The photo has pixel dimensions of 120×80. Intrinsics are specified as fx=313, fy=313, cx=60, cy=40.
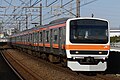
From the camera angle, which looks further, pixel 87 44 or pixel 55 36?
pixel 55 36

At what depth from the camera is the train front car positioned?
1426cm

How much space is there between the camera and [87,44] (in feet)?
47.5

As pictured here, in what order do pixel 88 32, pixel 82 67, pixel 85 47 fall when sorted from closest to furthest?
pixel 82 67 < pixel 85 47 < pixel 88 32

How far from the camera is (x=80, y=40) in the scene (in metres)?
14.5

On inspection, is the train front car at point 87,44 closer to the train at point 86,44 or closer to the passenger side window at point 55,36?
the train at point 86,44

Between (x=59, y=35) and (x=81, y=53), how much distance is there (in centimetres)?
255

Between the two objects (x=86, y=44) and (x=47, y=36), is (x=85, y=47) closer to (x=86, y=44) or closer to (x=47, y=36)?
(x=86, y=44)

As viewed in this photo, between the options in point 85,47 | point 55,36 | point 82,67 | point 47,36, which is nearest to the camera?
point 82,67

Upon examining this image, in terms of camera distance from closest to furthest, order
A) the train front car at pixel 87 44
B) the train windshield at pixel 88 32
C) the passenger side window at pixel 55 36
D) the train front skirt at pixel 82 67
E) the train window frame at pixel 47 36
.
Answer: the train front skirt at pixel 82 67 < the train front car at pixel 87 44 < the train windshield at pixel 88 32 < the passenger side window at pixel 55 36 < the train window frame at pixel 47 36

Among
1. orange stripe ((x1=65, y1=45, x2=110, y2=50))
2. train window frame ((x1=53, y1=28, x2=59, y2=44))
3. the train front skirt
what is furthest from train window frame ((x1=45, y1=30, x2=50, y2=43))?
the train front skirt

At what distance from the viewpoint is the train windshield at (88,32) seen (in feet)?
47.8

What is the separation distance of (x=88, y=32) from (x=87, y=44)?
0.58 metres

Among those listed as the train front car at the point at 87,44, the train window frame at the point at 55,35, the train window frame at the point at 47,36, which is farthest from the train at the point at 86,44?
the train window frame at the point at 47,36

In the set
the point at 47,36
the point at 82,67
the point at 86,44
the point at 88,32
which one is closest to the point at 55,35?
the point at 47,36
